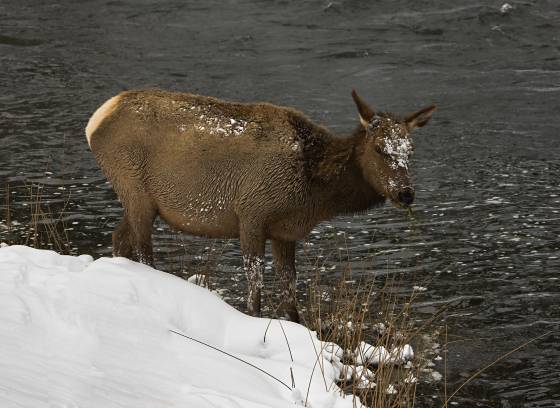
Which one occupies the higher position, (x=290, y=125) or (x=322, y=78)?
(x=290, y=125)

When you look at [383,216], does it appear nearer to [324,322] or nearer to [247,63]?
[324,322]

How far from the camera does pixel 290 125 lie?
780 cm

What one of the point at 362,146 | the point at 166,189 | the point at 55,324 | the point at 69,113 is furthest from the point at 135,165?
the point at 69,113

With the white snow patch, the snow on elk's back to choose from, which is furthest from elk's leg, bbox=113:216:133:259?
the white snow patch

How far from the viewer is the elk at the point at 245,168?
→ 25.1 ft

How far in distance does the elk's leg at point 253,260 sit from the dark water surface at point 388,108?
1196 millimetres

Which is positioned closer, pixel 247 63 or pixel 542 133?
pixel 542 133

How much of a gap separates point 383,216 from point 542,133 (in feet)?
13.0

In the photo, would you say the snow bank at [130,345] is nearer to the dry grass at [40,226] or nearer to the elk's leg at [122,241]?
the elk's leg at [122,241]

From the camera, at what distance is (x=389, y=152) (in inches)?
295

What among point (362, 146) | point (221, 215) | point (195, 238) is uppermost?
point (362, 146)

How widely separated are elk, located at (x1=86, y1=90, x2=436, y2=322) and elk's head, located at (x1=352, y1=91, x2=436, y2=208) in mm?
10

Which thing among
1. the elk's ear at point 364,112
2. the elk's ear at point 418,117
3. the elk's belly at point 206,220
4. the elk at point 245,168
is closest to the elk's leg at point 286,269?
the elk at point 245,168

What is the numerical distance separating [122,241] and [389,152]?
239 centimetres
